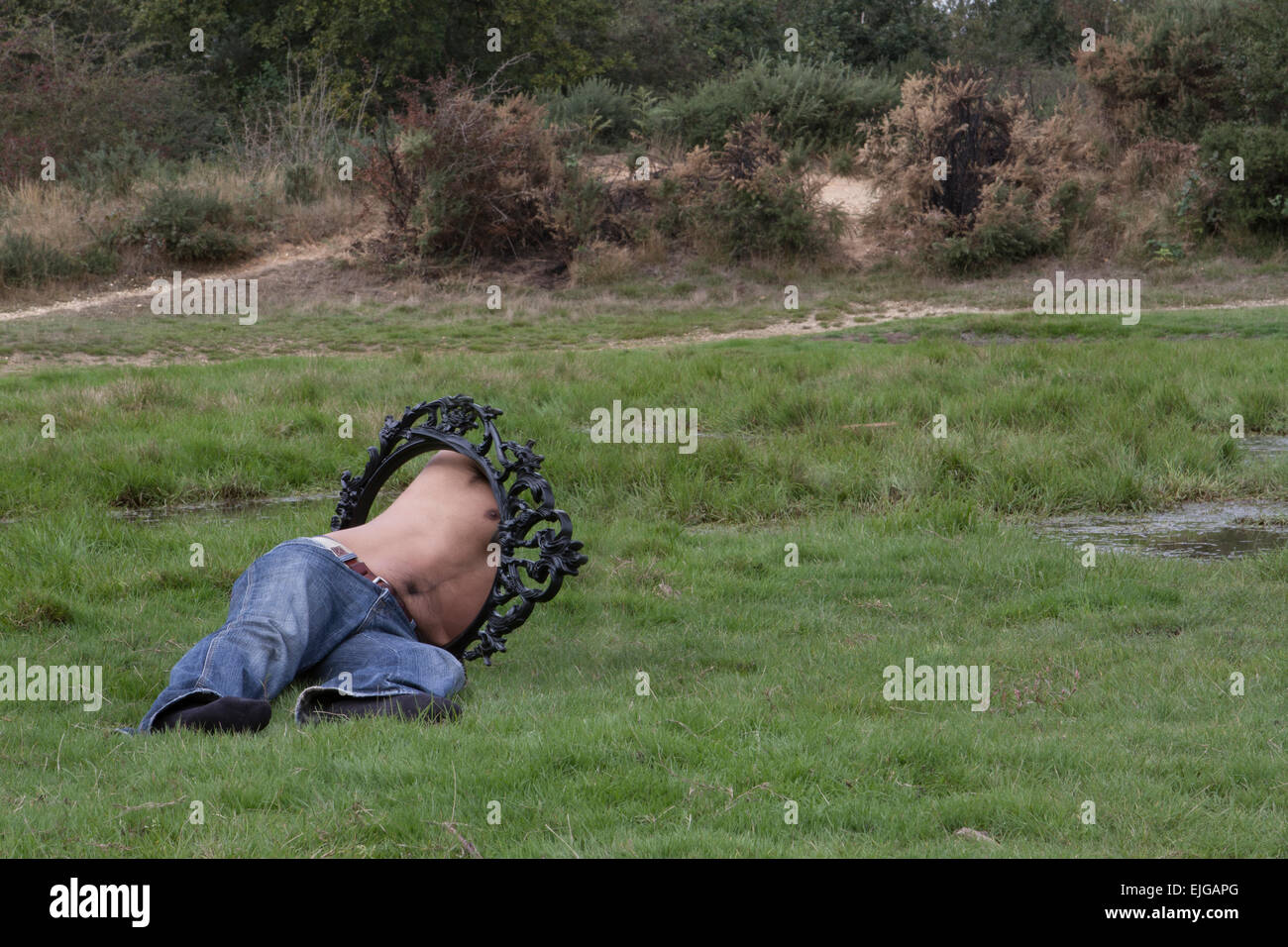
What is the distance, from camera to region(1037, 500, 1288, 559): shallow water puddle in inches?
288

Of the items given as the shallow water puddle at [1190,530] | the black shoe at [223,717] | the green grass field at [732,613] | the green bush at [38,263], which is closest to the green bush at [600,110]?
the green bush at [38,263]

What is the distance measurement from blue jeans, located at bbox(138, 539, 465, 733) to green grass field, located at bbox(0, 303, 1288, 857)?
19 cm

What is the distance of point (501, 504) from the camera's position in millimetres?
5211

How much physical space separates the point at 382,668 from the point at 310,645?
0.33 m

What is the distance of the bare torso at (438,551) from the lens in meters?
5.40

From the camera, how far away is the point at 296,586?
492 centimetres

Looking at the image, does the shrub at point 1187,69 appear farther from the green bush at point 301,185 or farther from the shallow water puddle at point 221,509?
the shallow water puddle at point 221,509

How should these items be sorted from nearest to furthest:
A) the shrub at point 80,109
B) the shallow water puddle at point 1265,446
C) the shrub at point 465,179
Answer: the shallow water puddle at point 1265,446
the shrub at point 465,179
the shrub at point 80,109

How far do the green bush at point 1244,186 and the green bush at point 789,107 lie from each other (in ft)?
19.6

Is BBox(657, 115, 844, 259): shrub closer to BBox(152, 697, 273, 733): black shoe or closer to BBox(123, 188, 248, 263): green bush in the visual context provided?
BBox(123, 188, 248, 263): green bush

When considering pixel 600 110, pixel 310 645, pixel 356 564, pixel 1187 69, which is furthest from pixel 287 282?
pixel 1187 69

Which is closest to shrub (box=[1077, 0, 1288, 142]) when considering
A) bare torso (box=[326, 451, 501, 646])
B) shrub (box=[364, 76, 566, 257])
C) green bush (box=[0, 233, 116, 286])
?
shrub (box=[364, 76, 566, 257])

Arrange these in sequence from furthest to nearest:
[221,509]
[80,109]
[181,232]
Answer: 1. [80,109]
2. [181,232]
3. [221,509]

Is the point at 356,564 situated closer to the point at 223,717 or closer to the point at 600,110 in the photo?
the point at 223,717
